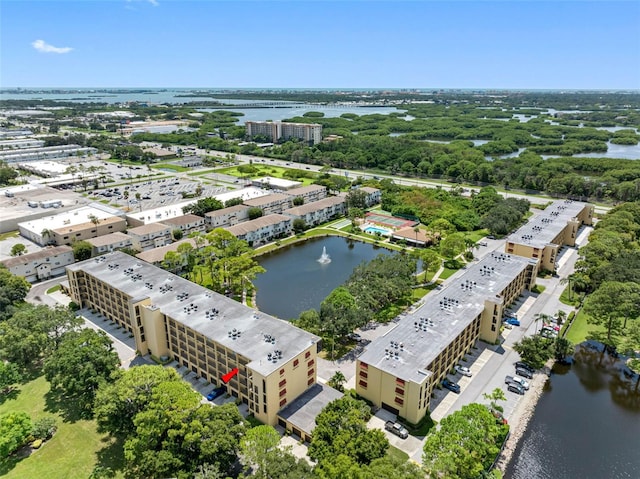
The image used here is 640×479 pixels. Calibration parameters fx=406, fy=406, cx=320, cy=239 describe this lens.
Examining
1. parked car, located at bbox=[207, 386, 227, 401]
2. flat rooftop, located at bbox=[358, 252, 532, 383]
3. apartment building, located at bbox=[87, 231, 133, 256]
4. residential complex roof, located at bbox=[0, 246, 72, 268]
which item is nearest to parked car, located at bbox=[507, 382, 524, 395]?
flat rooftop, located at bbox=[358, 252, 532, 383]

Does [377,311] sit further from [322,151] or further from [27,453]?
[322,151]

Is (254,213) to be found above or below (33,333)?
above

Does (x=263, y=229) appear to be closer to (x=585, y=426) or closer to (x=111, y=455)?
(x=111, y=455)

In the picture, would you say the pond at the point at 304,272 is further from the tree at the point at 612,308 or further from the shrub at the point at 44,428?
the tree at the point at 612,308

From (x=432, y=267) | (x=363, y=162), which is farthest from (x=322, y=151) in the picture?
(x=432, y=267)

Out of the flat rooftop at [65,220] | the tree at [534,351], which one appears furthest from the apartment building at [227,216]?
the tree at [534,351]

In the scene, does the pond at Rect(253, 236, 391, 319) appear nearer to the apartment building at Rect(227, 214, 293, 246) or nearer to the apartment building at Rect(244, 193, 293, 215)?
the apartment building at Rect(227, 214, 293, 246)

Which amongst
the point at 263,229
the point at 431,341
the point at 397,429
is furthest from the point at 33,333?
the point at 263,229
